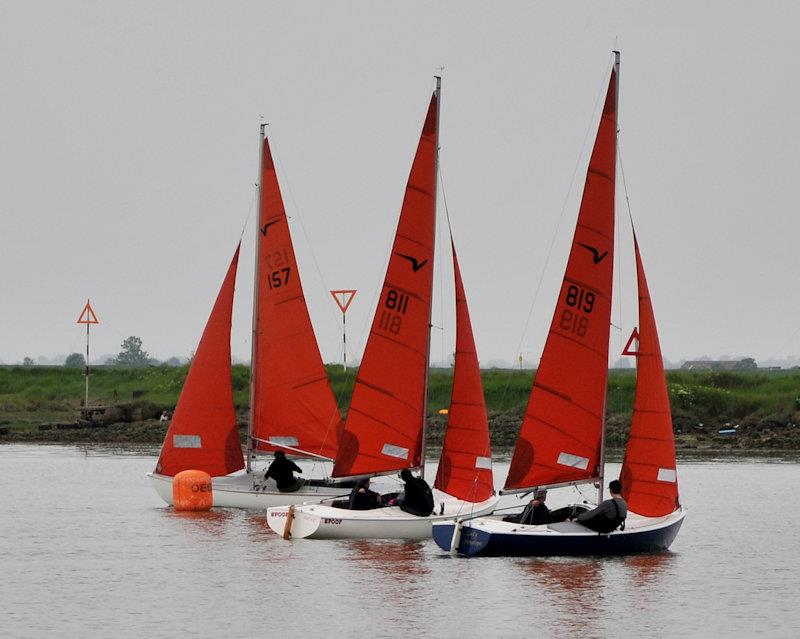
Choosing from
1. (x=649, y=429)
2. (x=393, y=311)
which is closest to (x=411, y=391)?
(x=393, y=311)

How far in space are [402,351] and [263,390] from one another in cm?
899

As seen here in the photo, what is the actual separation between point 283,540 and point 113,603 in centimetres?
899

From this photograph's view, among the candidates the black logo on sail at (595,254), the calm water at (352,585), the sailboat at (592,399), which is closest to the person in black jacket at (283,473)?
the calm water at (352,585)

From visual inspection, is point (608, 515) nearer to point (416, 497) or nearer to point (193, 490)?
point (416, 497)

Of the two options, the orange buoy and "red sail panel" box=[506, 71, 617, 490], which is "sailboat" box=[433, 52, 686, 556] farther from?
the orange buoy

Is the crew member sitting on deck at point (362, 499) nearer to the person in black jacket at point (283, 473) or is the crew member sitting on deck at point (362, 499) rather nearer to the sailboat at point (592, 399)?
the sailboat at point (592, 399)

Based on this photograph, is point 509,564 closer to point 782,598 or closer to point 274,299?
point 782,598

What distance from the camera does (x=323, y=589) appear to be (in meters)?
31.4

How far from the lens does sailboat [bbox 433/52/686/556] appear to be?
114ft

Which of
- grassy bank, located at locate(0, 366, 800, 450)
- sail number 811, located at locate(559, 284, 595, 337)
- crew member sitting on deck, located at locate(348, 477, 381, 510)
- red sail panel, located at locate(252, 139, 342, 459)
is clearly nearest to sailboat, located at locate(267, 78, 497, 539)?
crew member sitting on deck, located at locate(348, 477, 381, 510)

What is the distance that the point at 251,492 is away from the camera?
44.7 metres

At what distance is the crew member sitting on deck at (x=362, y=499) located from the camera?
3741 centimetres

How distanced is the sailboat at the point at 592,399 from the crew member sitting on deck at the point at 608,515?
1.06 m

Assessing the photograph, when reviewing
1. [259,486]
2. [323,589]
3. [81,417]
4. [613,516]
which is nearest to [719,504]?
[259,486]
